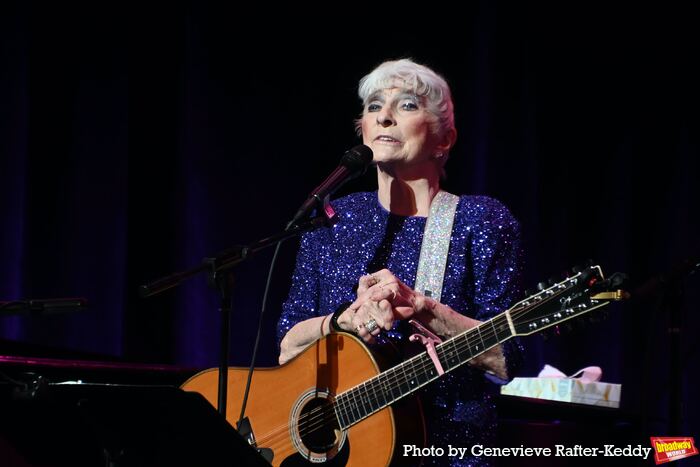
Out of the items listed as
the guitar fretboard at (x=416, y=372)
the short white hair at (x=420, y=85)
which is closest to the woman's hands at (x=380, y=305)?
the guitar fretboard at (x=416, y=372)

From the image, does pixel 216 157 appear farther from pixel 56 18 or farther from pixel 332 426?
pixel 332 426

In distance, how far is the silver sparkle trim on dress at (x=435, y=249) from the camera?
275 centimetres

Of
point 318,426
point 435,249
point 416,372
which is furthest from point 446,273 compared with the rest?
point 318,426

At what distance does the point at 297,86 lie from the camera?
472 cm

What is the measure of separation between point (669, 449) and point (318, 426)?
159 cm

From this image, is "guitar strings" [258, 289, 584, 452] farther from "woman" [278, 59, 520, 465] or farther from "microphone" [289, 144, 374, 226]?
"microphone" [289, 144, 374, 226]

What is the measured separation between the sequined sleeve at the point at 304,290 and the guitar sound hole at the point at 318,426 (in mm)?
410

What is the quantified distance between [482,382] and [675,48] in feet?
10.1

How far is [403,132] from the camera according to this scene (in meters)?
2.96

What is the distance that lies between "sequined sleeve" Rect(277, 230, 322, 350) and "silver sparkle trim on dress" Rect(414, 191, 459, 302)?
1.43 feet

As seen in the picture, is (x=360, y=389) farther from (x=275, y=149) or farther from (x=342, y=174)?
(x=275, y=149)

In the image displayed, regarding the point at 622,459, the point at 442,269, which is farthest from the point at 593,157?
the point at 442,269

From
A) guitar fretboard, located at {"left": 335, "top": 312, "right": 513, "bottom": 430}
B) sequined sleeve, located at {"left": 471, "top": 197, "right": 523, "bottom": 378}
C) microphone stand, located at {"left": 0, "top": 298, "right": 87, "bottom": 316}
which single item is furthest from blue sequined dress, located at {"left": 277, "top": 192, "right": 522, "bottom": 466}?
microphone stand, located at {"left": 0, "top": 298, "right": 87, "bottom": 316}

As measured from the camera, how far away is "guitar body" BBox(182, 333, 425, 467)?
2.49 m
